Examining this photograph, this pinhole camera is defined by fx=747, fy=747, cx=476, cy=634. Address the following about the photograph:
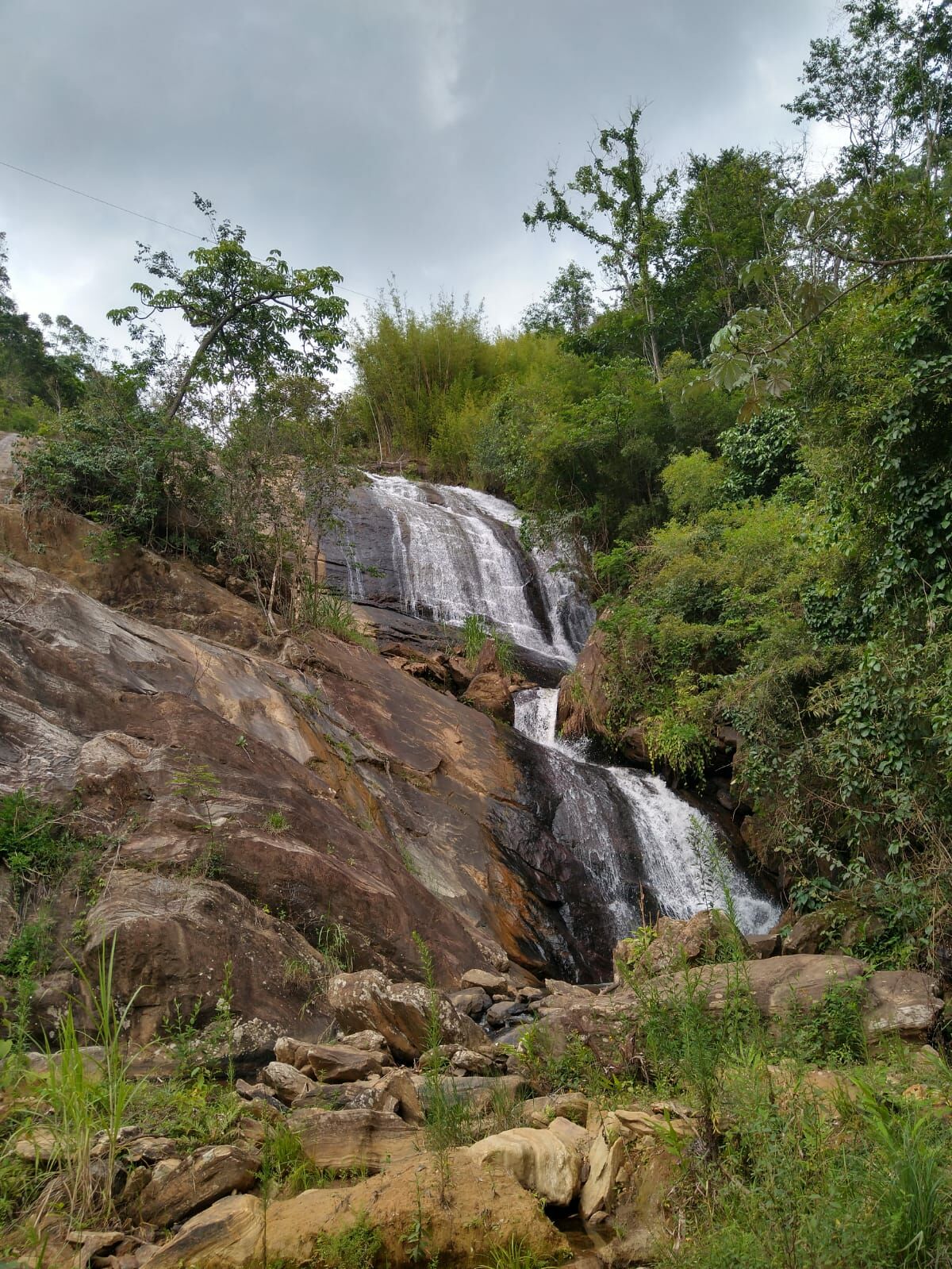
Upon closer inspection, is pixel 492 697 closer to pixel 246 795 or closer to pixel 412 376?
pixel 246 795

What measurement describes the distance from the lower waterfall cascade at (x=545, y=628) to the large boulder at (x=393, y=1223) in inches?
180

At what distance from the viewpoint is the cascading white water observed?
31.2 ft

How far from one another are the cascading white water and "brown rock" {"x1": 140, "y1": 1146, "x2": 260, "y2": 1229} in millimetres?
6511

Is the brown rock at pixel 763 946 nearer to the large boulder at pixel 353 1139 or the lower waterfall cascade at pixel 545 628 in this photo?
the lower waterfall cascade at pixel 545 628

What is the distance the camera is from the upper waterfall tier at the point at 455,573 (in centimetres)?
1590

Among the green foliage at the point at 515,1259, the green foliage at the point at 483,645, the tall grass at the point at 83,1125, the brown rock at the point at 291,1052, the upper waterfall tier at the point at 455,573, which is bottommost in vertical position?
the green foliage at the point at 515,1259

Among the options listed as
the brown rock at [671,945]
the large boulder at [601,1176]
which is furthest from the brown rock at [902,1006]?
the large boulder at [601,1176]

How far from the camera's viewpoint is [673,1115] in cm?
325

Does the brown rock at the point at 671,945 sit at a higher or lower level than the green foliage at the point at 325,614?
lower

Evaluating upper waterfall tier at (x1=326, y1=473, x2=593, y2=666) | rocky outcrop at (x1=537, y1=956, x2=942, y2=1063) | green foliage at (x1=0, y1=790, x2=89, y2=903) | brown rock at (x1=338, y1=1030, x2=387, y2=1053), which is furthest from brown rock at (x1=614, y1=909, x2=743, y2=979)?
upper waterfall tier at (x1=326, y1=473, x2=593, y2=666)

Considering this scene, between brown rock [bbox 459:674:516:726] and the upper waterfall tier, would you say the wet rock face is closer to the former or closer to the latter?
the upper waterfall tier

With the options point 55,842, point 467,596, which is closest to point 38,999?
point 55,842

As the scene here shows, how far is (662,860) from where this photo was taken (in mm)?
10148

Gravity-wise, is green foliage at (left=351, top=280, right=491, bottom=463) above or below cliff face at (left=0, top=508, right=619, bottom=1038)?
above
